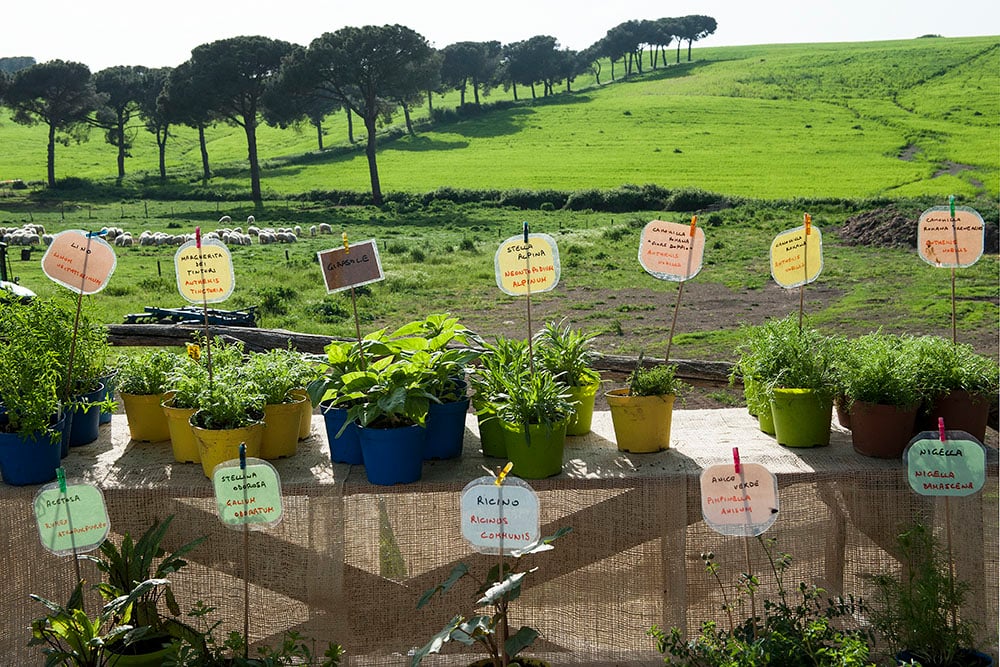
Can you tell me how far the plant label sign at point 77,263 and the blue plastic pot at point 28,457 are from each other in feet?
1.55

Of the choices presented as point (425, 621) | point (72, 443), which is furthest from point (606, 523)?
point (72, 443)

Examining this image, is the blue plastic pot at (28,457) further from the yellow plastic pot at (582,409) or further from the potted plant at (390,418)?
the yellow plastic pot at (582,409)

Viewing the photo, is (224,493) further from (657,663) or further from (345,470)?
(657,663)

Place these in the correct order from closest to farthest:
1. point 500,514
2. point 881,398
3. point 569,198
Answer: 1. point 500,514
2. point 881,398
3. point 569,198

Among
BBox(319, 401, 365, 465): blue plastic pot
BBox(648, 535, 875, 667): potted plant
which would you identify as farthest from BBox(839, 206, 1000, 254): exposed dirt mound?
BBox(319, 401, 365, 465): blue plastic pot

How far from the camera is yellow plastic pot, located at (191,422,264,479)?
2.86 meters

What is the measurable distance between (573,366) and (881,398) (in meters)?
0.99

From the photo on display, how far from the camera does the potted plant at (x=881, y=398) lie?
299 cm

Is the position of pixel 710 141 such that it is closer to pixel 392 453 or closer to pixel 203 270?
pixel 203 270

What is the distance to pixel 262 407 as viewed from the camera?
9.90 feet

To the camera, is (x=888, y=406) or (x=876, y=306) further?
(x=876, y=306)

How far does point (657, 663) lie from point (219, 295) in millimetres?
1969

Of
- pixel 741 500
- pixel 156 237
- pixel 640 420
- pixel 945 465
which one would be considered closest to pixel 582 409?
pixel 640 420

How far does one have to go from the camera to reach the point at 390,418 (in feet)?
9.62
